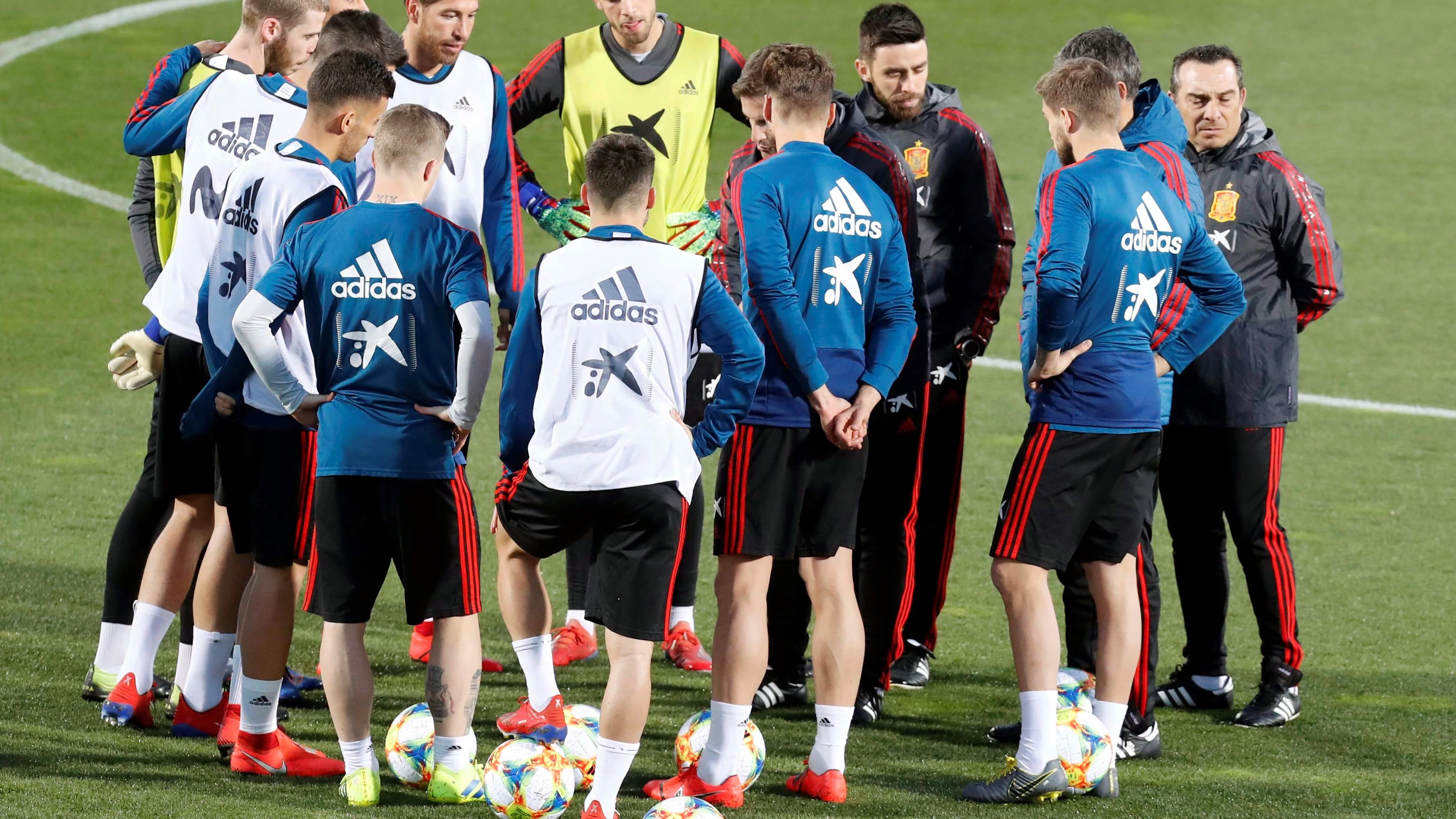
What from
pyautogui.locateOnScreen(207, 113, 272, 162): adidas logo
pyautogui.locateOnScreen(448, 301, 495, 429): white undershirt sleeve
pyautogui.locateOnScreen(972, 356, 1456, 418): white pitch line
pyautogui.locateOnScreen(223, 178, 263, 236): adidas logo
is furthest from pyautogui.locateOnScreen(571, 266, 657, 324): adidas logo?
pyautogui.locateOnScreen(972, 356, 1456, 418): white pitch line

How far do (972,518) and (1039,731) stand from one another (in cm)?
422

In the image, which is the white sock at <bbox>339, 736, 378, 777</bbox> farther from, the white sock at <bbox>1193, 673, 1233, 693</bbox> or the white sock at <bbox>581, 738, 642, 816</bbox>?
the white sock at <bbox>1193, 673, 1233, 693</bbox>

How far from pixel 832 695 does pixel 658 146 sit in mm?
2423

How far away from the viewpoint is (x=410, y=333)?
4312 mm

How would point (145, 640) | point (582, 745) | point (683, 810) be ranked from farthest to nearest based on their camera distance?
point (145, 640) → point (582, 745) → point (683, 810)

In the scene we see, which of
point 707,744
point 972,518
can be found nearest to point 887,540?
point 707,744

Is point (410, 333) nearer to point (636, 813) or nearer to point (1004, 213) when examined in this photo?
point (636, 813)

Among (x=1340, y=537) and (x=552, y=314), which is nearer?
(x=552, y=314)

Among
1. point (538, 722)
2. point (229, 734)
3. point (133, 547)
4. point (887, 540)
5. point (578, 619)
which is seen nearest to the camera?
point (229, 734)

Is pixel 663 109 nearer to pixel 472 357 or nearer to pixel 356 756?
pixel 472 357

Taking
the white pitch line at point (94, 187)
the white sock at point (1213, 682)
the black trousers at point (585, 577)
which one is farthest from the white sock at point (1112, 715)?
the white pitch line at point (94, 187)

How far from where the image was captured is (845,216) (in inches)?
182

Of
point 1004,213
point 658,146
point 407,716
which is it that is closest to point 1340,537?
point 1004,213

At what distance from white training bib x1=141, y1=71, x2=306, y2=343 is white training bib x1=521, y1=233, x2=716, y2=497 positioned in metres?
1.37
